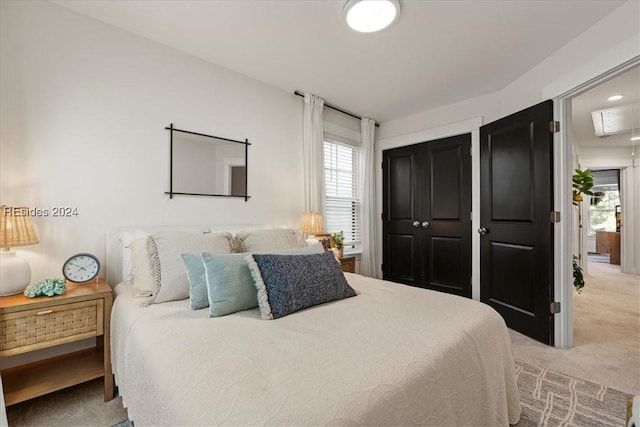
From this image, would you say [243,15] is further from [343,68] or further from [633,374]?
[633,374]

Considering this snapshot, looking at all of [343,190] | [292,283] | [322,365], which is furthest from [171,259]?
[343,190]

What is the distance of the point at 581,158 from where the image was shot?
6090 mm

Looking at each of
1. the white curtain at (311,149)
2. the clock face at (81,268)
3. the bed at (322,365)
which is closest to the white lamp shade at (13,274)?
the clock face at (81,268)

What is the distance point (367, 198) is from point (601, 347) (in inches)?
109

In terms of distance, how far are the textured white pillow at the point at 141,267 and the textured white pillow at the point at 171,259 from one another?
4 cm

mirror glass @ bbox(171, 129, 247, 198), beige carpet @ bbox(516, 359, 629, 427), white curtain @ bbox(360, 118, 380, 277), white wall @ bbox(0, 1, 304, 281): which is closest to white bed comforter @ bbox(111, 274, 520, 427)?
beige carpet @ bbox(516, 359, 629, 427)

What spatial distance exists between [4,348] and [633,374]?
3928mm

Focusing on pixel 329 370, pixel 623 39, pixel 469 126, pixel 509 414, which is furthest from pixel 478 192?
pixel 329 370

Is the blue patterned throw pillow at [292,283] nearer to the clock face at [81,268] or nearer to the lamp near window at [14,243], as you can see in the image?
the clock face at [81,268]

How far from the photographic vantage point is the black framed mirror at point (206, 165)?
8.29ft

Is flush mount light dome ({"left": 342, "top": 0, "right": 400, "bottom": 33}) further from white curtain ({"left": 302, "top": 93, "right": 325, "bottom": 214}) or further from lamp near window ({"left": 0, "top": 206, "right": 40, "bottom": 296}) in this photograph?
lamp near window ({"left": 0, "top": 206, "right": 40, "bottom": 296})

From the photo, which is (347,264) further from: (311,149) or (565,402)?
(565,402)

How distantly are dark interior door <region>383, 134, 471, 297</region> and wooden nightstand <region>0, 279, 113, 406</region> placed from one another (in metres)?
3.49

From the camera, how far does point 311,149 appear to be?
3480mm
